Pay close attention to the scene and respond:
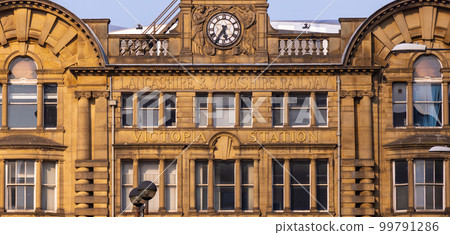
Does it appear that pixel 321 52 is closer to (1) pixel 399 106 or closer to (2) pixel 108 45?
(1) pixel 399 106

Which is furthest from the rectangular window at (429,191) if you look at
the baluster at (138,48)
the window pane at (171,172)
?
the baluster at (138,48)

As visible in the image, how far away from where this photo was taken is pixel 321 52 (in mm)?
55844

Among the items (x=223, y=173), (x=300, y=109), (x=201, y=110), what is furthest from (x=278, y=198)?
(x=201, y=110)

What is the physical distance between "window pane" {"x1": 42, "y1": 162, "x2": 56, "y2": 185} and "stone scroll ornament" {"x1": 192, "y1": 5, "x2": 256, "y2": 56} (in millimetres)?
9260

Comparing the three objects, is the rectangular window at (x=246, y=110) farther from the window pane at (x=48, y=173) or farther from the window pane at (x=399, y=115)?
the window pane at (x=48, y=173)

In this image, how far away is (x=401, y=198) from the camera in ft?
180

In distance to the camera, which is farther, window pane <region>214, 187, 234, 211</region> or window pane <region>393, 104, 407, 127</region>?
window pane <region>393, 104, 407, 127</region>

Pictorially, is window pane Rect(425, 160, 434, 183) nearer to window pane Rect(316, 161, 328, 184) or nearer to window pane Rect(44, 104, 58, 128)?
window pane Rect(316, 161, 328, 184)

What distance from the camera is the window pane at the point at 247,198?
55.1m

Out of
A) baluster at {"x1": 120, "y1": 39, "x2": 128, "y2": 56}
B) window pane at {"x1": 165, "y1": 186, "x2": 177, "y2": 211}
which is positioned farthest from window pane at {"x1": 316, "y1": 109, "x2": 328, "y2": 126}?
baluster at {"x1": 120, "y1": 39, "x2": 128, "y2": 56}

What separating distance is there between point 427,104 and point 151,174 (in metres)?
14.3

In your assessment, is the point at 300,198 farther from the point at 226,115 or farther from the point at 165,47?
the point at 165,47

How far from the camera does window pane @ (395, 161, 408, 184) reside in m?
55.0

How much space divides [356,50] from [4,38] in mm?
17852
